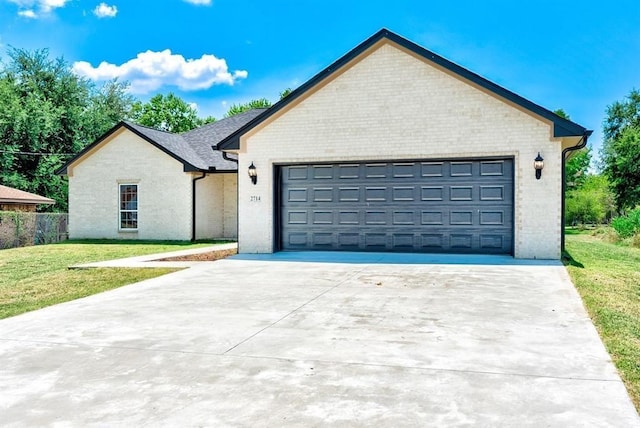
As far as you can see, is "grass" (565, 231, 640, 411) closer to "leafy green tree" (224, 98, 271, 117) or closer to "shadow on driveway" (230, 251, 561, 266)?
"shadow on driveway" (230, 251, 561, 266)

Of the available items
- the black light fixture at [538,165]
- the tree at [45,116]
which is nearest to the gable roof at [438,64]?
the black light fixture at [538,165]

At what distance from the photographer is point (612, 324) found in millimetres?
5508

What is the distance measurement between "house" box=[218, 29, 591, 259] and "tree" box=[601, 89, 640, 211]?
2292cm

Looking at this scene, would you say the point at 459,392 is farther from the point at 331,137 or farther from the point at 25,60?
the point at 25,60

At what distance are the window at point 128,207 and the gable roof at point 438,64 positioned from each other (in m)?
8.04

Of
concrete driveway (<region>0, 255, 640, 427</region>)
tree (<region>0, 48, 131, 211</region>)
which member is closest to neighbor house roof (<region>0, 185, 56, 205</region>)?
tree (<region>0, 48, 131, 211</region>)

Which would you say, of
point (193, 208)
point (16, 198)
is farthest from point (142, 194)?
point (16, 198)

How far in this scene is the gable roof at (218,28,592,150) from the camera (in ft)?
37.6

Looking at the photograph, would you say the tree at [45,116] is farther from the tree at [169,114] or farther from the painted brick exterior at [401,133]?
the painted brick exterior at [401,133]

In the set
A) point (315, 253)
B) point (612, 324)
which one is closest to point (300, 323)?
point (612, 324)

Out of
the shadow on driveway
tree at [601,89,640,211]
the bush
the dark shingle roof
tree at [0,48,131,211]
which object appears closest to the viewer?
the shadow on driveway

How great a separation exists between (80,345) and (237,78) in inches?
1916

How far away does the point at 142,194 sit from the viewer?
792 inches

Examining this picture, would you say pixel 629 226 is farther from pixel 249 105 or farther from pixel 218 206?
pixel 249 105
